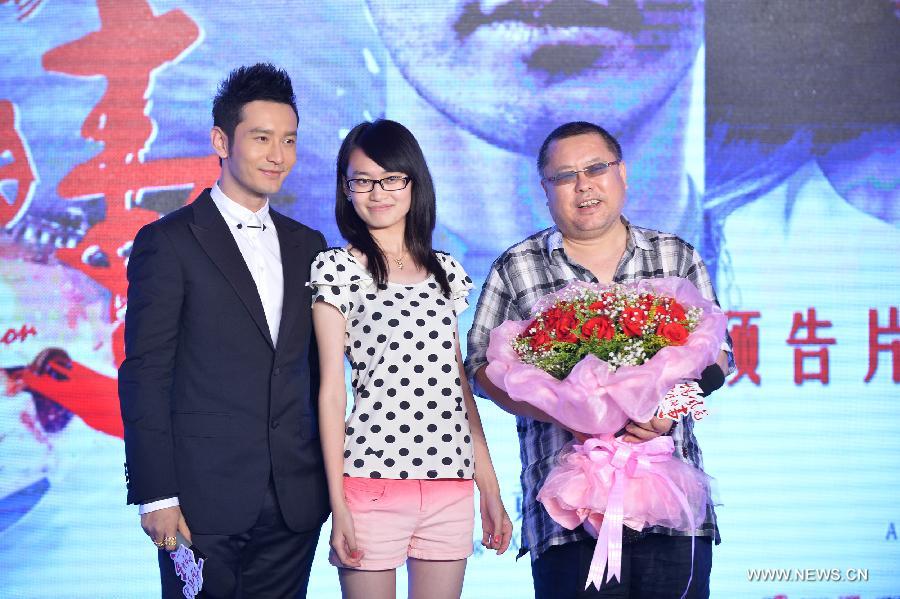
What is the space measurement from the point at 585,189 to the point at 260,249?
0.74 metres

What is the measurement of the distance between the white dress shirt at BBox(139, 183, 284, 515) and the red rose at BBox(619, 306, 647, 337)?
2.52ft

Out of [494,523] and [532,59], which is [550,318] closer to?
[494,523]

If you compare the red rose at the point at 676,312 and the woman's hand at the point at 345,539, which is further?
the woman's hand at the point at 345,539

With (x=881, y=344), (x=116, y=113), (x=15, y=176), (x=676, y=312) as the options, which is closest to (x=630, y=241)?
(x=676, y=312)

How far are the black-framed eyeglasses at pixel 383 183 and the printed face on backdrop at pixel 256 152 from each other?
195 millimetres

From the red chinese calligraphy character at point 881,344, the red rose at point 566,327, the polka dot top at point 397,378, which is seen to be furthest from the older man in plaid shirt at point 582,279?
the red chinese calligraphy character at point 881,344

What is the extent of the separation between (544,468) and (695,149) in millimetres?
1917

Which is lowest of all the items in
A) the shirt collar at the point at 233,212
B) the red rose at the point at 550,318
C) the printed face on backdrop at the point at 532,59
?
the red rose at the point at 550,318

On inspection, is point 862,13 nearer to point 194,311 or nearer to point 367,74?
point 367,74

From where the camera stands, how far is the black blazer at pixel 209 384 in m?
2.02

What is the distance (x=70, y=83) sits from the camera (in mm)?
3557

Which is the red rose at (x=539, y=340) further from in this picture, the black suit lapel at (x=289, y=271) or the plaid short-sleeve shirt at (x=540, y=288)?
the black suit lapel at (x=289, y=271)

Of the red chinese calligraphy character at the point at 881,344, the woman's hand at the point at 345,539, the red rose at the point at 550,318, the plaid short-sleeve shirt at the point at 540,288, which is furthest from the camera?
the red chinese calligraphy character at the point at 881,344

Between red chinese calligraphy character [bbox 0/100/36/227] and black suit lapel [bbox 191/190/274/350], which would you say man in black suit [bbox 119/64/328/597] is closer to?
black suit lapel [bbox 191/190/274/350]
